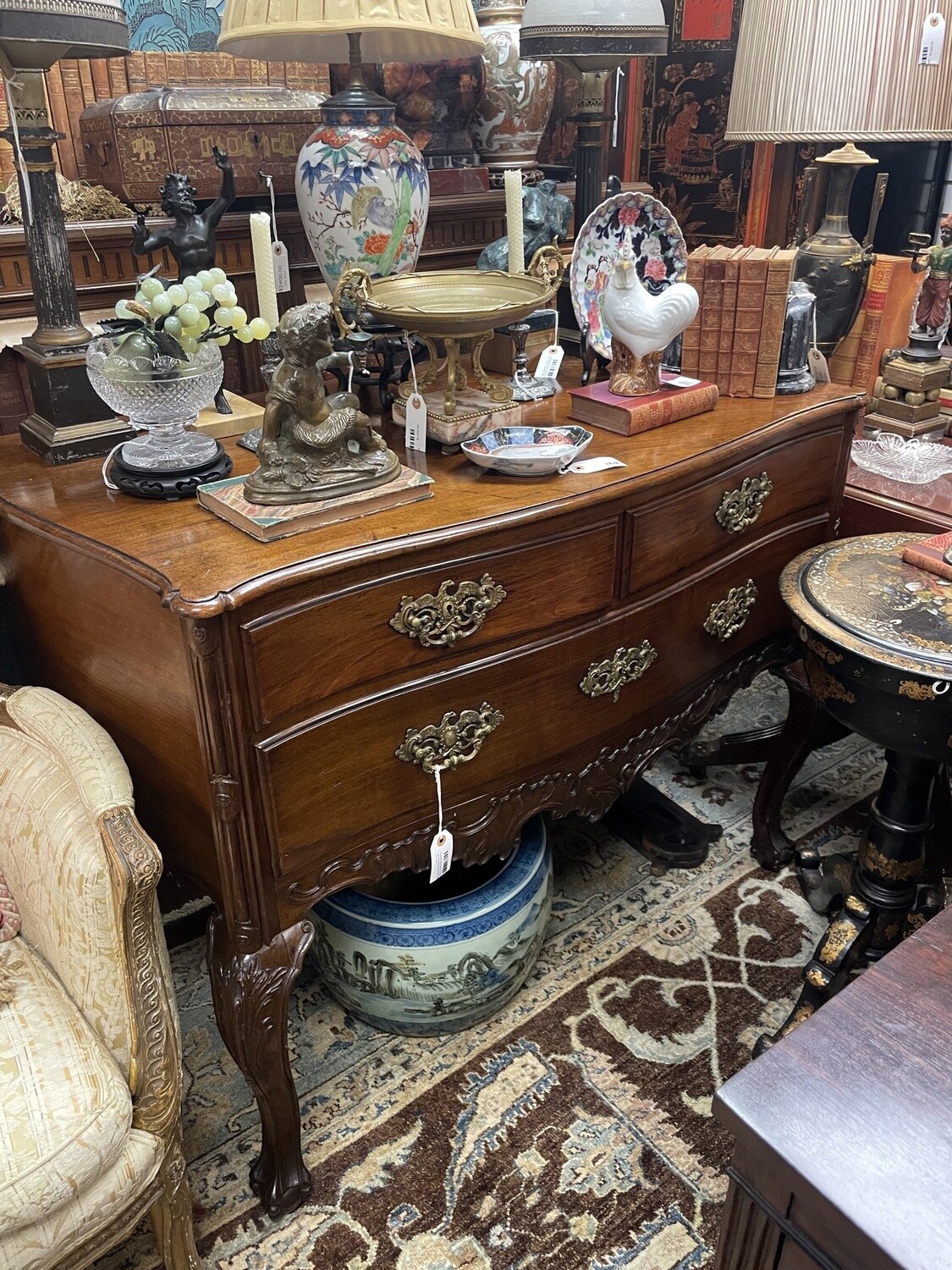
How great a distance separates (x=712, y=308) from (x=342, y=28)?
771mm

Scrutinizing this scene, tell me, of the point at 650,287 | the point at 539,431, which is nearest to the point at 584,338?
the point at 650,287

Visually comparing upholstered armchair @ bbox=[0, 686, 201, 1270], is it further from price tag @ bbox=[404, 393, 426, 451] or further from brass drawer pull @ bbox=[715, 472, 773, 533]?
brass drawer pull @ bbox=[715, 472, 773, 533]

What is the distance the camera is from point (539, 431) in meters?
1.50

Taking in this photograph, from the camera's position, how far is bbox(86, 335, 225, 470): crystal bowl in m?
1.27

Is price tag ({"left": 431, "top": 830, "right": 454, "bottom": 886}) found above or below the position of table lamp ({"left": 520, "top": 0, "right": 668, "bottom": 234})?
below

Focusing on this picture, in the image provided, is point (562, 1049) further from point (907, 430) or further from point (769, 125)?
point (769, 125)

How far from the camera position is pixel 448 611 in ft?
4.19

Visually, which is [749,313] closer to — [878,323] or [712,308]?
[712,308]

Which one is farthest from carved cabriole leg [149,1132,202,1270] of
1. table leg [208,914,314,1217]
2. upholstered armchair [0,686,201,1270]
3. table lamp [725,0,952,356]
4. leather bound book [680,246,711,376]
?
table lamp [725,0,952,356]

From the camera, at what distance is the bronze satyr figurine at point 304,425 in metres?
1.21

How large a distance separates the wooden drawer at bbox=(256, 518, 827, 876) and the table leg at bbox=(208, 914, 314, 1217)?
0.12m

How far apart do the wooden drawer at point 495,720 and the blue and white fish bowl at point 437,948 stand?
0.97 feet

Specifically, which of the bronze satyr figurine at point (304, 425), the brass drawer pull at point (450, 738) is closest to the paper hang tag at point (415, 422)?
the bronze satyr figurine at point (304, 425)

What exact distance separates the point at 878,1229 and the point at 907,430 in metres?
1.88
